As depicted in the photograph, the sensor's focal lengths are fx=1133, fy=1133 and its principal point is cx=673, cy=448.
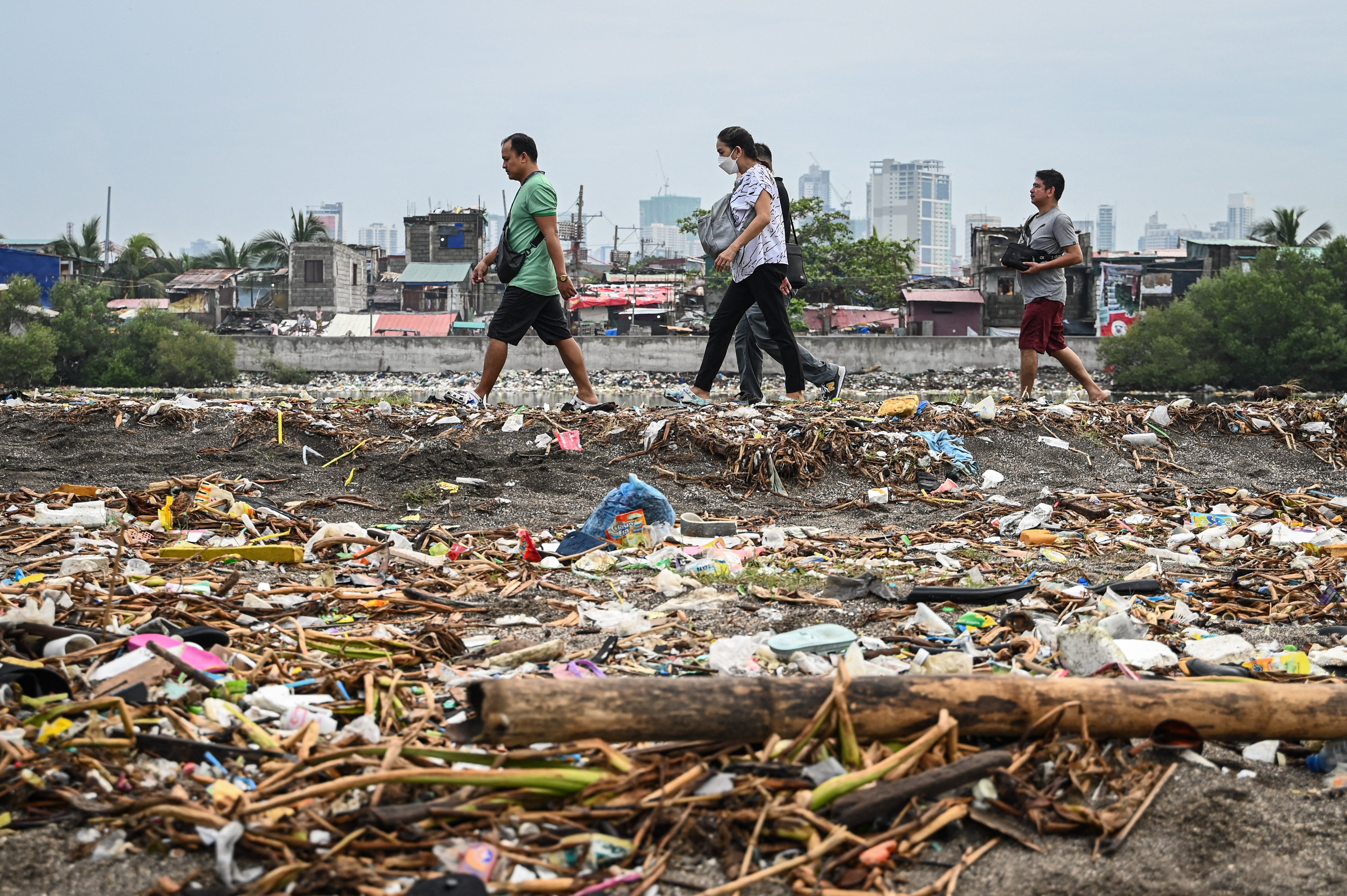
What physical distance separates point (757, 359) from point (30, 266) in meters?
39.0

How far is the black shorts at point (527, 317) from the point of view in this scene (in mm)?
6441

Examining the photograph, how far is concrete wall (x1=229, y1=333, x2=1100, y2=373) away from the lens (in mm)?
20641

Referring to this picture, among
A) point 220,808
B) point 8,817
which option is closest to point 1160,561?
point 220,808

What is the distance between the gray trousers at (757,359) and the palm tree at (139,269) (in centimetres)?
4539

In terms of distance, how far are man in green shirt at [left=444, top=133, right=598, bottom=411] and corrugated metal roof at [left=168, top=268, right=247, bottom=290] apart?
44205 millimetres

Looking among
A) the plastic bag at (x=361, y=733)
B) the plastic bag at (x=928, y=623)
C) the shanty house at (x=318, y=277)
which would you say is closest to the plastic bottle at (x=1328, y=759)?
the plastic bag at (x=928, y=623)

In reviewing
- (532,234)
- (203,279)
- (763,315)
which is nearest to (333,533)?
(532,234)

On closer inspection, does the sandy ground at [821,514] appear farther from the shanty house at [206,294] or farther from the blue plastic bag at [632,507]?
the shanty house at [206,294]

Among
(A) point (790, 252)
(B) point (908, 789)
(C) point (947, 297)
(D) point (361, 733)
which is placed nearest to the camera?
(B) point (908, 789)

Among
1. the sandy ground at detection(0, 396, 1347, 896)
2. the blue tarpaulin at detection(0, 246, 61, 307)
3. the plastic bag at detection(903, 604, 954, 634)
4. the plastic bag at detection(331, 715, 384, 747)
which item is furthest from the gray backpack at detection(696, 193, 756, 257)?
the blue tarpaulin at detection(0, 246, 61, 307)

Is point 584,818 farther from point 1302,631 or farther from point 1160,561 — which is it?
point 1160,561

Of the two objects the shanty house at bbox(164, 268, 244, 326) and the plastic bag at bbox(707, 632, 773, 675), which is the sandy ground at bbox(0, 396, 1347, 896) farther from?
the shanty house at bbox(164, 268, 244, 326)

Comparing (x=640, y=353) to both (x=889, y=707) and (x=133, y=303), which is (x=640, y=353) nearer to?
(x=889, y=707)

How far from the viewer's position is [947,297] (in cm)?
4191
